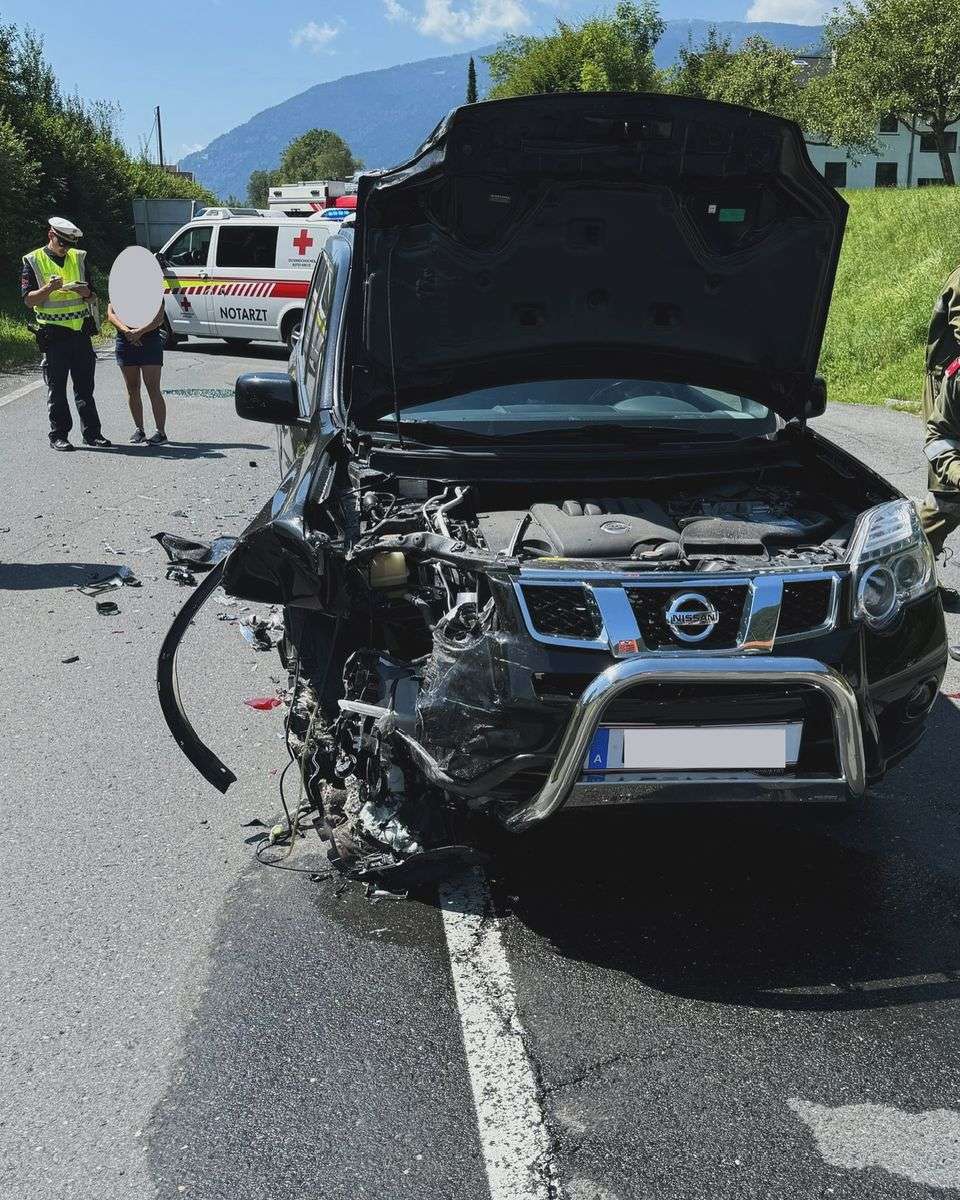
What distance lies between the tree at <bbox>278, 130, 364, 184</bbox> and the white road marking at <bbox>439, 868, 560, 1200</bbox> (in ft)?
409

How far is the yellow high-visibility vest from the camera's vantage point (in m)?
10.5

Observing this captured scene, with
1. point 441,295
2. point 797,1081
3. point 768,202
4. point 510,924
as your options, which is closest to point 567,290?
point 441,295

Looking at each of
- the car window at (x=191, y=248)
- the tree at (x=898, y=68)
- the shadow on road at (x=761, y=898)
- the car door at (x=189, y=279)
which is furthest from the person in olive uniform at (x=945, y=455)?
the tree at (x=898, y=68)

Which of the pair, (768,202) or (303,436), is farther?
(303,436)

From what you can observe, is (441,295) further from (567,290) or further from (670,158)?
(670,158)

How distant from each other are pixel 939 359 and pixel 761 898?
3.47 meters

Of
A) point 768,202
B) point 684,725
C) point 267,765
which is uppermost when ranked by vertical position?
point 768,202

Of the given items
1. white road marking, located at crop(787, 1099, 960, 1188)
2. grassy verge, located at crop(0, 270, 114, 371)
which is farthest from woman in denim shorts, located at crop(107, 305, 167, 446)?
white road marking, located at crop(787, 1099, 960, 1188)

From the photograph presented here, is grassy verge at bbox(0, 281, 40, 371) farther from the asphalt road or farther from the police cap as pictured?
the asphalt road

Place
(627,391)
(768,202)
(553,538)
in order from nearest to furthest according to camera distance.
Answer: (553,538)
(768,202)
(627,391)

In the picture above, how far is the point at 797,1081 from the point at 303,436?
3122mm

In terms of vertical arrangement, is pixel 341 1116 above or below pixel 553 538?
below

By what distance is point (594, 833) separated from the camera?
154 inches

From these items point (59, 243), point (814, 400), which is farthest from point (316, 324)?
point (59, 243)
